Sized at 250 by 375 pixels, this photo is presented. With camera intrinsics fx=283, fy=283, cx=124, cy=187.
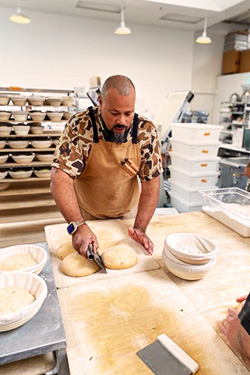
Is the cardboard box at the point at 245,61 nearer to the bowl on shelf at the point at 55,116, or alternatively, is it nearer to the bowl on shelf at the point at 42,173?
the bowl on shelf at the point at 55,116

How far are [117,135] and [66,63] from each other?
20.5 feet

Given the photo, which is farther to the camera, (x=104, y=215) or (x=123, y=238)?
(x=104, y=215)

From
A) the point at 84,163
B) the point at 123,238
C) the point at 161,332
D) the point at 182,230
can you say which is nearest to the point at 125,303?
the point at 161,332

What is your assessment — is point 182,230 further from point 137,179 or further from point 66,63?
point 66,63

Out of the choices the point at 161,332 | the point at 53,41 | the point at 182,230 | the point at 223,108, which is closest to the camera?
the point at 161,332

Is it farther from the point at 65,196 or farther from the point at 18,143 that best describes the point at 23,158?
the point at 65,196

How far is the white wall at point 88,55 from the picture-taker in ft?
21.4

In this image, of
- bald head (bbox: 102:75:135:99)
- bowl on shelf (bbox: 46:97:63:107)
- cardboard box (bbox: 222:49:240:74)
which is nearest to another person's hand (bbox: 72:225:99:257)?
bald head (bbox: 102:75:135:99)

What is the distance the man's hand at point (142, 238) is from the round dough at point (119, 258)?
106 millimetres

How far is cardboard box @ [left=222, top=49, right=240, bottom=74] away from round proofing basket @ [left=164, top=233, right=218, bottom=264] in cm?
841

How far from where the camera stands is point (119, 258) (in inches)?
45.1

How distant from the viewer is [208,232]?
4.92ft

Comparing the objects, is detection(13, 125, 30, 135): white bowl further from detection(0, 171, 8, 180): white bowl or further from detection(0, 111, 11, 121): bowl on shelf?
detection(0, 171, 8, 180): white bowl

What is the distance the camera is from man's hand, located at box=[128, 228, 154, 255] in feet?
4.21
